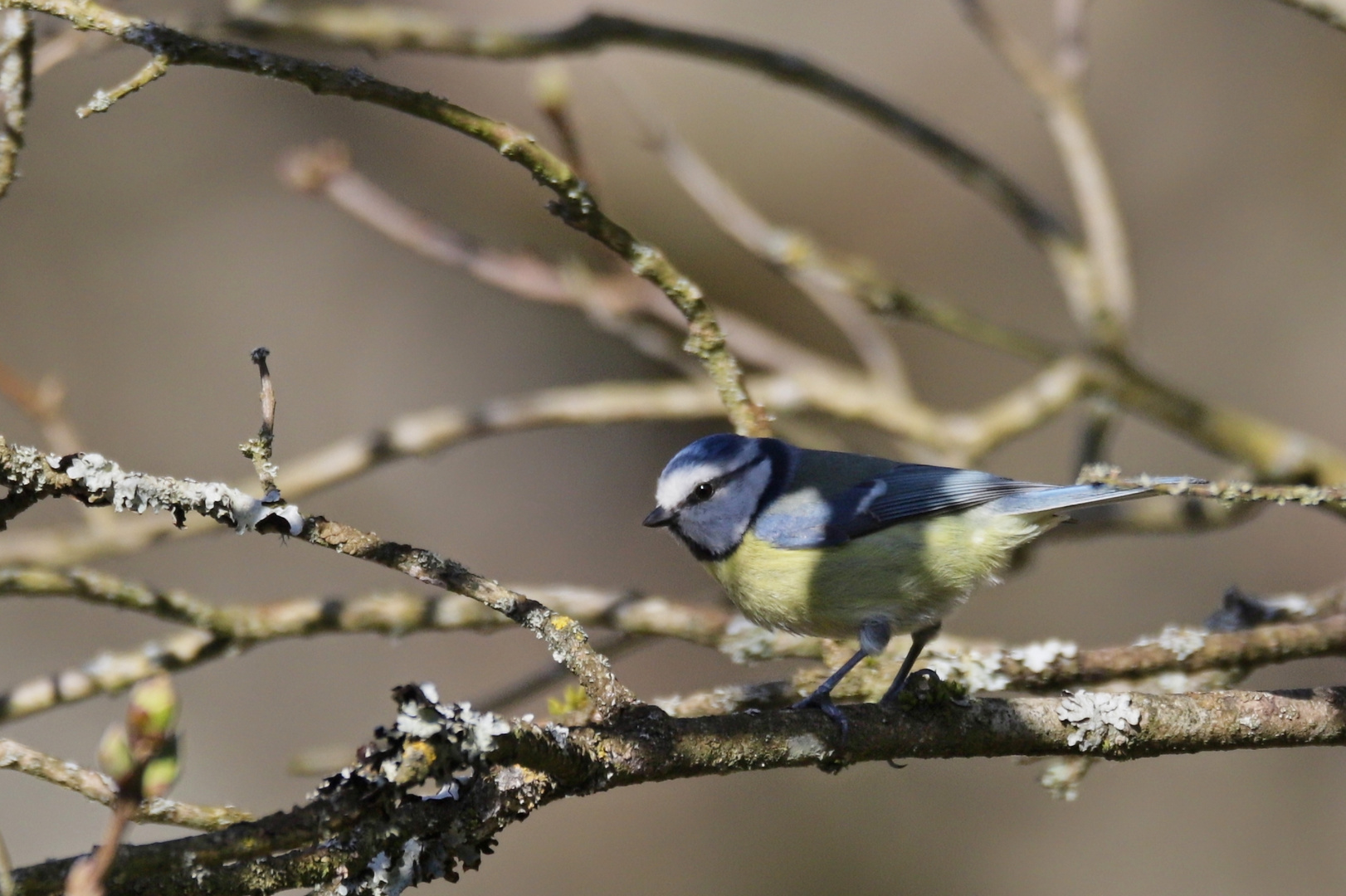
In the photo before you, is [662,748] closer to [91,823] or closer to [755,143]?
[91,823]

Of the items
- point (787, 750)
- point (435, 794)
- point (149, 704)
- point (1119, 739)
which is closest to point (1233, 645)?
point (1119, 739)

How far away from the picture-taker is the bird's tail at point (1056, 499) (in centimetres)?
257

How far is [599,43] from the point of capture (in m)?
3.17

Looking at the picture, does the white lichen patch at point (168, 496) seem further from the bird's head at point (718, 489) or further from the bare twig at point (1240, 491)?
the bird's head at point (718, 489)

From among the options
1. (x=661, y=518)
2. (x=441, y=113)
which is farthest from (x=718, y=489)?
(x=441, y=113)

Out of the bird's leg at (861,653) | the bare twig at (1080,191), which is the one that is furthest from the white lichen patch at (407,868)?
the bare twig at (1080,191)

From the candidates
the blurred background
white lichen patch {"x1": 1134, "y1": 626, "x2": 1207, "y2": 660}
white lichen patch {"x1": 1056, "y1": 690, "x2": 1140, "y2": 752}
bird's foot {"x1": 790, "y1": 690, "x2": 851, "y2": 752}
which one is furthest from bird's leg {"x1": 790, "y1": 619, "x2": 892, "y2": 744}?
the blurred background

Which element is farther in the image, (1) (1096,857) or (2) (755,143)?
(2) (755,143)

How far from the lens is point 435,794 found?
1374 mm

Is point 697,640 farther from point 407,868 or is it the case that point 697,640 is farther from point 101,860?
point 101,860

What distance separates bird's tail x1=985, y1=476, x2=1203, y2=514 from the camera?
2.57m

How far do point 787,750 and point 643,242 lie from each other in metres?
0.94

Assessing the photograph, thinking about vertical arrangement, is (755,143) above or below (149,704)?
above

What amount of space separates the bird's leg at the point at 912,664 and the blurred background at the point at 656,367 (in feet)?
8.06
